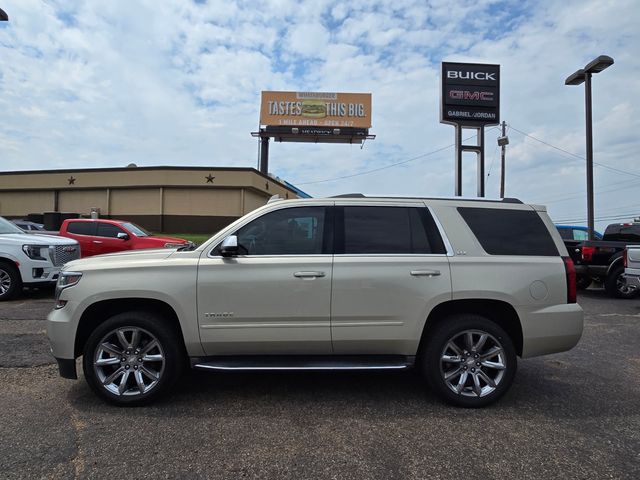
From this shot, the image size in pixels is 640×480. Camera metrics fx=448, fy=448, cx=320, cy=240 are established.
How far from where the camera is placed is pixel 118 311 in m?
4.06

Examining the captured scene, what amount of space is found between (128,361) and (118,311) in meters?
0.47

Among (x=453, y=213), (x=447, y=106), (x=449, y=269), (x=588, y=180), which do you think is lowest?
(x=449, y=269)

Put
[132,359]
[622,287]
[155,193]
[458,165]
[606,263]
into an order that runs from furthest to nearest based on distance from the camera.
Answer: [155,193] < [458,165] < [606,263] < [622,287] < [132,359]

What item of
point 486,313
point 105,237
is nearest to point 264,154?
point 105,237

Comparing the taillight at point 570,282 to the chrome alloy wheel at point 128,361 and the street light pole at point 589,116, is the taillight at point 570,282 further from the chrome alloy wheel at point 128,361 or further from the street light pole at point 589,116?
the street light pole at point 589,116

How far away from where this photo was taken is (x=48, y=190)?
1176 inches

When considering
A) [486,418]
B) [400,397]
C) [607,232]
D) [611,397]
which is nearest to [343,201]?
[400,397]

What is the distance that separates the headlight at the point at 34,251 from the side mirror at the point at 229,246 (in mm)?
6936

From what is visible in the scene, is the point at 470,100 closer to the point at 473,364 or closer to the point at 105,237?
the point at 105,237

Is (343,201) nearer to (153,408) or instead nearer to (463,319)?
(463,319)

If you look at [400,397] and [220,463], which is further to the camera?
[400,397]

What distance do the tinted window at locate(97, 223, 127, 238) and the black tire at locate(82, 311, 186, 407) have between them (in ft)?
31.2

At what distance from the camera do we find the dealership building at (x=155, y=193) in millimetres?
26734

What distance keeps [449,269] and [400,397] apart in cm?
128
